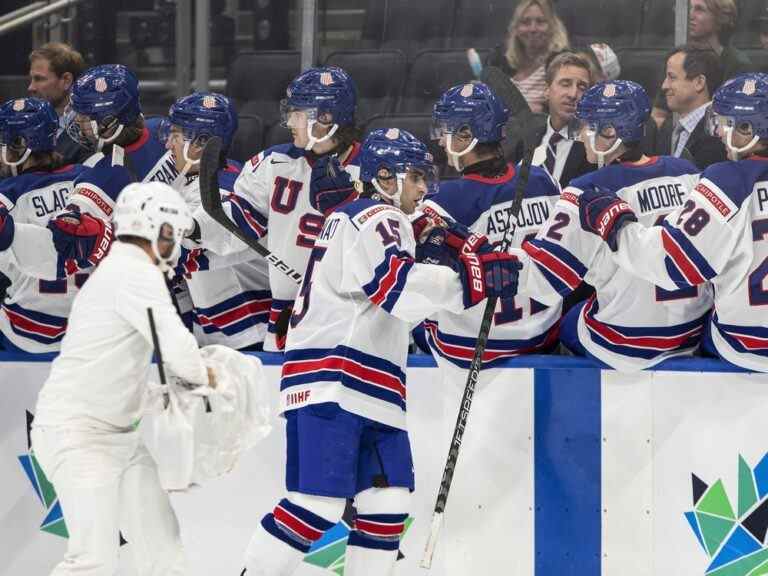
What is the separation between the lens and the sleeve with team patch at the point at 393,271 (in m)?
3.63

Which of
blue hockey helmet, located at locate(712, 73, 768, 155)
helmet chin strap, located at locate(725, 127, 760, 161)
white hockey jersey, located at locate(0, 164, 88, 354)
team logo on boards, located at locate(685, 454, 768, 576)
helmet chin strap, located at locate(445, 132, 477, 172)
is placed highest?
blue hockey helmet, located at locate(712, 73, 768, 155)

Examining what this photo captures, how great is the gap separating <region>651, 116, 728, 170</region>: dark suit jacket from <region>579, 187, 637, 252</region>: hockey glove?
0.79 m

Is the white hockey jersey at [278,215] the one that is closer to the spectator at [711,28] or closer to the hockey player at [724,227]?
the hockey player at [724,227]

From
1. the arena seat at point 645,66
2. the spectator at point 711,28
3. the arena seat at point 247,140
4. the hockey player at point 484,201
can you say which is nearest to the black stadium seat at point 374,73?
the arena seat at point 247,140

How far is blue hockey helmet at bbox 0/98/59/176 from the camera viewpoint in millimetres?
4473

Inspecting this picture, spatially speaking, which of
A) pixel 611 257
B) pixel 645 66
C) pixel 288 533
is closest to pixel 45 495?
pixel 288 533

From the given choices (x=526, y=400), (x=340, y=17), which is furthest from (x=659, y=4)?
(x=526, y=400)

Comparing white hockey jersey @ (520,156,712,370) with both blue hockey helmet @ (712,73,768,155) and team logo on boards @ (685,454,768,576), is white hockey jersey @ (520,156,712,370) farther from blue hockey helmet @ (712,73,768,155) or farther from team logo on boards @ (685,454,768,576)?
team logo on boards @ (685,454,768,576)

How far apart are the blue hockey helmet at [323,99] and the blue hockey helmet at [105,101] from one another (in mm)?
518

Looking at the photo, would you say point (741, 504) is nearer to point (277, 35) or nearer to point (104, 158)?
point (104, 158)

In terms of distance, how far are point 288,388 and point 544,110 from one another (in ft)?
5.76

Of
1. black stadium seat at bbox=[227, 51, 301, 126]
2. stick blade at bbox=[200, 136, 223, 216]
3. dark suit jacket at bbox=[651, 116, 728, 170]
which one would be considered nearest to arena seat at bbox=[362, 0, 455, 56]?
black stadium seat at bbox=[227, 51, 301, 126]

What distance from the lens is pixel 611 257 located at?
12.9 feet

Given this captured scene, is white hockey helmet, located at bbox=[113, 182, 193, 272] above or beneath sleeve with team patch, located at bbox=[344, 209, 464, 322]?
above
